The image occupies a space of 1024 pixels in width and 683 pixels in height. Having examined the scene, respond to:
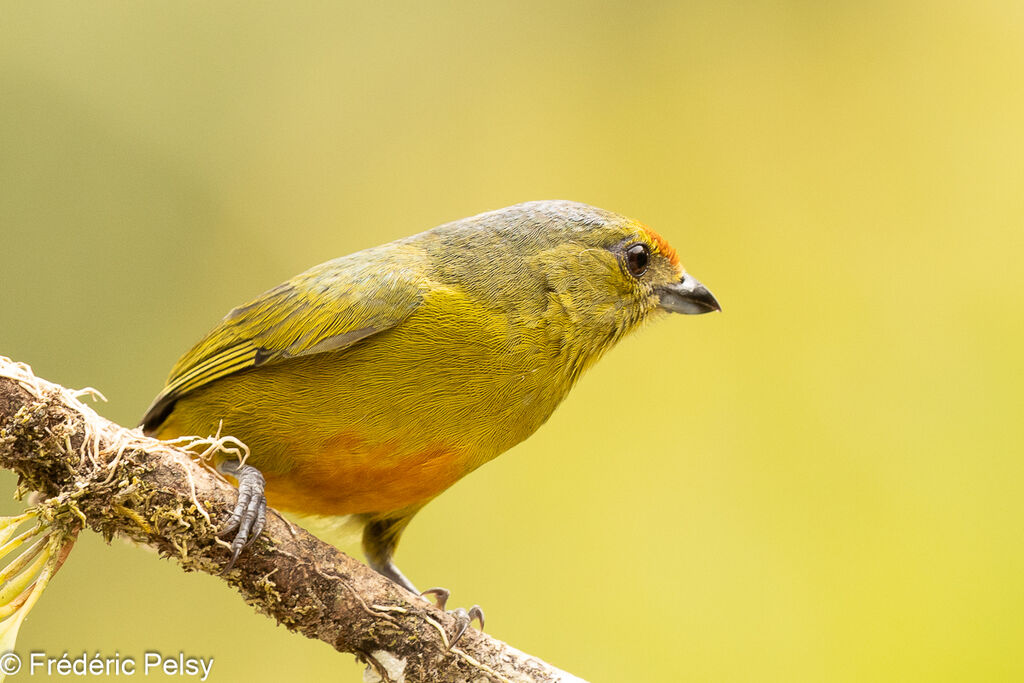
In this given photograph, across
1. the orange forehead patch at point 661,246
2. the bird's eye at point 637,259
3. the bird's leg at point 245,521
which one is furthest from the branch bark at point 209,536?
the orange forehead patch at point 661,246

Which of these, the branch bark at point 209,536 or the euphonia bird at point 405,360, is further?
the euphonia bird at point 405,360

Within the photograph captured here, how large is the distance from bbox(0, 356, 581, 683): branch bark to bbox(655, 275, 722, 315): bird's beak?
1.51 meters

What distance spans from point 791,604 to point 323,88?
383 cm

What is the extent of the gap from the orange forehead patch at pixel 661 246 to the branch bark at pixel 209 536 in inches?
63.1

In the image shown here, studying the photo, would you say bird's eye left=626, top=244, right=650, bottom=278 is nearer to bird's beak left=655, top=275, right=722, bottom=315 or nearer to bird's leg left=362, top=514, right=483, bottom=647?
bird's beak left=655, top=275, right=722, bottom=315

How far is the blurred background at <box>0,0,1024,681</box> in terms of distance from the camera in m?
4.91

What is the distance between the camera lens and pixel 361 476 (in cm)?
299

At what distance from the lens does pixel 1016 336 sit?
15.8 feet

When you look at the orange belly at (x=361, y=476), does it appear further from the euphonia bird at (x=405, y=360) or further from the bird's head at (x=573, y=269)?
the bird's head at (x=573, y=269)

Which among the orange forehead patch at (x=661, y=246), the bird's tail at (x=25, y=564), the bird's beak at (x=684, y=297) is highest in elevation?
the orange forehead patch at (x=661, y=246)

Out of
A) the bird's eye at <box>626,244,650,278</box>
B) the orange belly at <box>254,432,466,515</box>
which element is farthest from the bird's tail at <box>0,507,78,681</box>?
the bird's eye at <box>626,244,650,278</box>

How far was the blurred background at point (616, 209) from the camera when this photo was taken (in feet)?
16.1

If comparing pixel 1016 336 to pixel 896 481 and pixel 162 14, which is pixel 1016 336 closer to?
pixel 896 481

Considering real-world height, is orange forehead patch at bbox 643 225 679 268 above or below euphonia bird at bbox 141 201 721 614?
above
